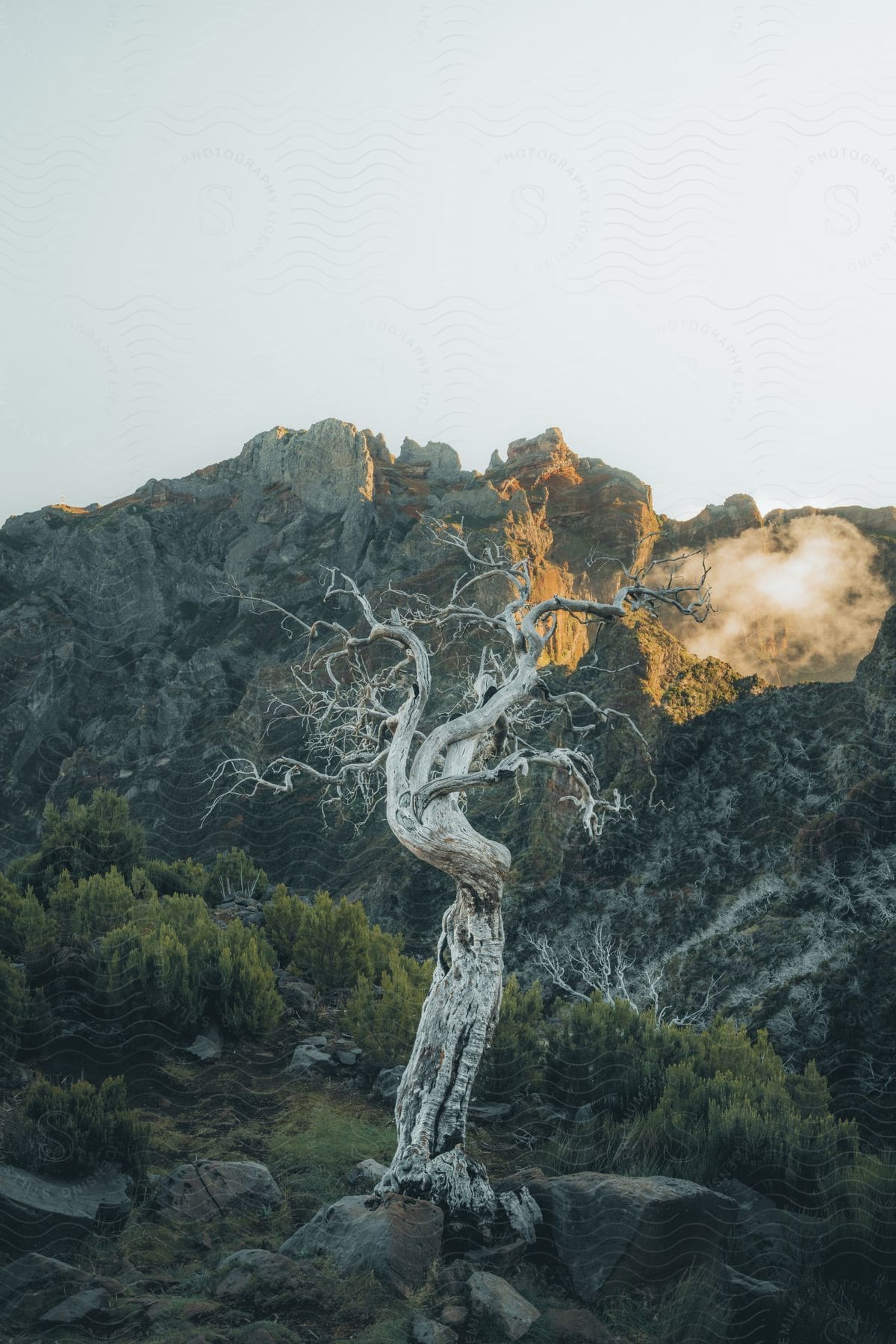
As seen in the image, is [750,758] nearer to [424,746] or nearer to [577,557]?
[424,746]

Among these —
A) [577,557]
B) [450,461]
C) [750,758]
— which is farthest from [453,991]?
[450,461]

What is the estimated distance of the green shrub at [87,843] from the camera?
43.1 feet

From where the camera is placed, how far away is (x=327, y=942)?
466 inches

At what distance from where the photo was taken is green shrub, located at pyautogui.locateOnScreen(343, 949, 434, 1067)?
31.3 feet

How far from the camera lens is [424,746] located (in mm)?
7262

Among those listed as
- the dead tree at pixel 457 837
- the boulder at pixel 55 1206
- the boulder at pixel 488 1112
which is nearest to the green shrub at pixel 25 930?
the dead tree at pixel 457 837

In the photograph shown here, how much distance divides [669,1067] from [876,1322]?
9.35 feet

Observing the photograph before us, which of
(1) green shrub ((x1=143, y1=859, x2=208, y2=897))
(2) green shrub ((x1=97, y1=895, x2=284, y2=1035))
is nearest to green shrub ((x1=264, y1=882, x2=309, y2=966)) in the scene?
(2) green shrub ((x1=97, y1=895, x2=284, y2=1035))


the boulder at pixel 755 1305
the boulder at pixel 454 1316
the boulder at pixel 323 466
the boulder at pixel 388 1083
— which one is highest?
the boulder at pixel 323 466

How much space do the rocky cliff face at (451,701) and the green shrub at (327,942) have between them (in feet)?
16.8

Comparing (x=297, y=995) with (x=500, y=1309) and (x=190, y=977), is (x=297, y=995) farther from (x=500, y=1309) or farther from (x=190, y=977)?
(x=500, y=1309)

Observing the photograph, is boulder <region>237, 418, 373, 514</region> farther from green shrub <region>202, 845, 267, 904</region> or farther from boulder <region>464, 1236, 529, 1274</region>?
boulder <region>464, 1236, 529, 1274</region>

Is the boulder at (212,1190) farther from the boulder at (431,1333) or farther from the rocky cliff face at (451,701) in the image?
the rocky cliff face at (451,701)

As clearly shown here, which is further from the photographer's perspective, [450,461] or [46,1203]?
[450,461]
